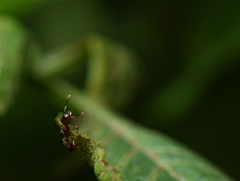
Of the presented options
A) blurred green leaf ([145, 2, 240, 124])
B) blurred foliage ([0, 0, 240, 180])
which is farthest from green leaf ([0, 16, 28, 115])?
blurred green leaf ([145, 2, 240, 124])

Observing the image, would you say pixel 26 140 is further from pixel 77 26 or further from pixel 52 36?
pixel 77 26

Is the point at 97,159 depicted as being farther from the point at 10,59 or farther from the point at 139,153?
the point at 10,59

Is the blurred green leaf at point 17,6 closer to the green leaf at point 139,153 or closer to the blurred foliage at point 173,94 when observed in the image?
the blurred foliage at point 173,94

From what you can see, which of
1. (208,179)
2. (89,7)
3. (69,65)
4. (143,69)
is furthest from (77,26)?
(208,179)

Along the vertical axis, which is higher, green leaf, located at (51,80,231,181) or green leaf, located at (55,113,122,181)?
green leaf, located at (55,113,122,181)

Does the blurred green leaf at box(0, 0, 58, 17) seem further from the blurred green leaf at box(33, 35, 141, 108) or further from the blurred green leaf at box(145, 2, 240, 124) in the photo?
the blurred green leaf at box(145, 2, 240, 124)

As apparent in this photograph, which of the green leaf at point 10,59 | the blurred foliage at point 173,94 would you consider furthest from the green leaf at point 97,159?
the blurred foliage at point 173,94
